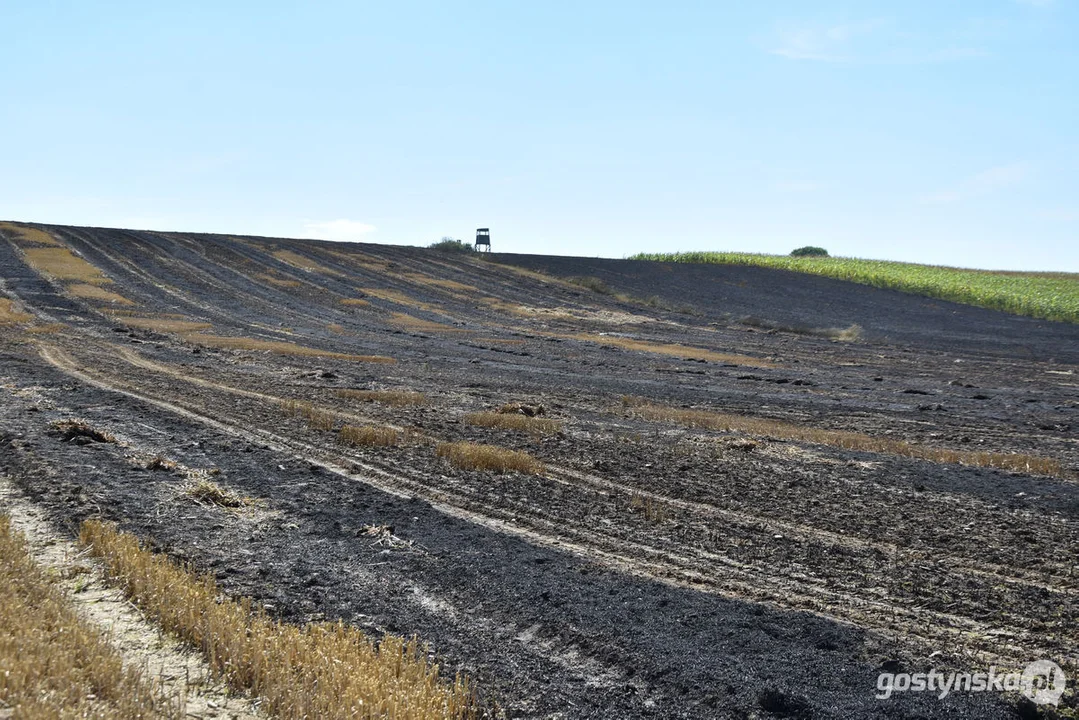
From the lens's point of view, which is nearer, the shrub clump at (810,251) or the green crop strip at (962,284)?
the green crop strip at (962,284)

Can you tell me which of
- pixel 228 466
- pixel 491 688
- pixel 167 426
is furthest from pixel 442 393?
pixel 491 688

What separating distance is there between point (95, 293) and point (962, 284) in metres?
63.4

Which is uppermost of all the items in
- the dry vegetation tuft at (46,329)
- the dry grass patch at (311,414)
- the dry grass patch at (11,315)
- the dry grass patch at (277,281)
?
the dry grass patch at (277,281)

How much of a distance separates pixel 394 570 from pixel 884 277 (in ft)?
241

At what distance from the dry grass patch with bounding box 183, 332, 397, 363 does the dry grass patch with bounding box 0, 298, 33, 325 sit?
6340 millimetres

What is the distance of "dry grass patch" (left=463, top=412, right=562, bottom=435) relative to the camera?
16.2 meters

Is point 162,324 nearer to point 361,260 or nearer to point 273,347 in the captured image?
point 273,347

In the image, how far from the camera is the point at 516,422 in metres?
16.6

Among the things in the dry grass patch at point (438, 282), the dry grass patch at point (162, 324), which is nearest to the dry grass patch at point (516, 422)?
the dry grass patch at point (162, 324)

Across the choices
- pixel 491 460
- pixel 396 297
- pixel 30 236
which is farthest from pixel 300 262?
pixel 491 460

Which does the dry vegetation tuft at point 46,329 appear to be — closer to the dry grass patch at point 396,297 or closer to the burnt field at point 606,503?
the burnt field at point 606,503

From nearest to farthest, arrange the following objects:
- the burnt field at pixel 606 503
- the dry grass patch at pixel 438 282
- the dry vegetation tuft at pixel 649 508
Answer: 1. the burnt field at pixel 606 503
2. the dry vegetation tuft at pixel 649 508
3. the dry grass patch at pixel 438 282

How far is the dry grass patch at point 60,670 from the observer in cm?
512

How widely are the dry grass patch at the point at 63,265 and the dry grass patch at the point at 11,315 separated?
8.94 meters
